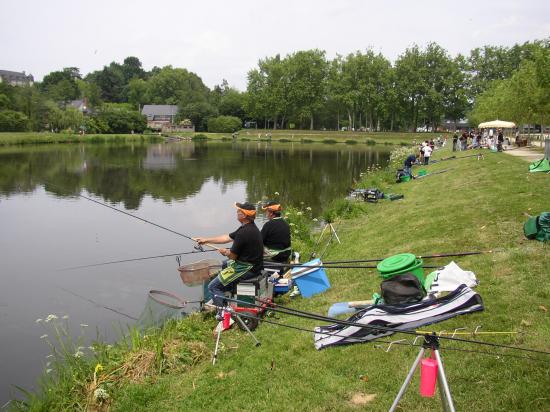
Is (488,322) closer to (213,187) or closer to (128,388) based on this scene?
(128,388)

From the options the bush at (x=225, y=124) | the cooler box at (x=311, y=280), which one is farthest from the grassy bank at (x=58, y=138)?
the cooler box at (x=311, y=280)

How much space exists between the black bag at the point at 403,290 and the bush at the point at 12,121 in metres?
75.8

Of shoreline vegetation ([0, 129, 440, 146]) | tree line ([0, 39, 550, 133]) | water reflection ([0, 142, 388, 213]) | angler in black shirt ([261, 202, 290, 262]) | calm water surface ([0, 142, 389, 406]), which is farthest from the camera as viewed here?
tree line ([0, 39, 550, 133])

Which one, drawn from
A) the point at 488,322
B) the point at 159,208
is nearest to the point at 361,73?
the point at 159,208

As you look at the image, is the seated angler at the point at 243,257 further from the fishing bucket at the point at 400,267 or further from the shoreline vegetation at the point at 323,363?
the fishing bucket at the point at 400,267

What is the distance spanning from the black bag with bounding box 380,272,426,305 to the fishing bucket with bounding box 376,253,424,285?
0.61 ft

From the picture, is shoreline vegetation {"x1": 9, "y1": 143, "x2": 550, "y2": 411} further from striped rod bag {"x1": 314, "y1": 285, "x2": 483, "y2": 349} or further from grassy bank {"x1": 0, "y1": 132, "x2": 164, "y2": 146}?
grassy bank {"x1": 0, "y1": 132, "x2": 164, "y2": 146}

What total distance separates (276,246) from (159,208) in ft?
43.8

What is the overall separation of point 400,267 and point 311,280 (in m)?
2.21

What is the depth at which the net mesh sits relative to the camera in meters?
8.06

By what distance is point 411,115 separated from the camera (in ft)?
305

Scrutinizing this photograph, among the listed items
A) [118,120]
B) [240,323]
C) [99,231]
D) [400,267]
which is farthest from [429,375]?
[118,120]

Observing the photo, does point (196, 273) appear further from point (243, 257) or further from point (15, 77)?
point (15, 77)

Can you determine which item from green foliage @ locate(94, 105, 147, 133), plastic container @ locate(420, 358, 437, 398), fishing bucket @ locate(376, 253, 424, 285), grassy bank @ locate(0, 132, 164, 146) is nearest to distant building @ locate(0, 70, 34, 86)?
green foliage @ locate(94, 105, 147, 133)
